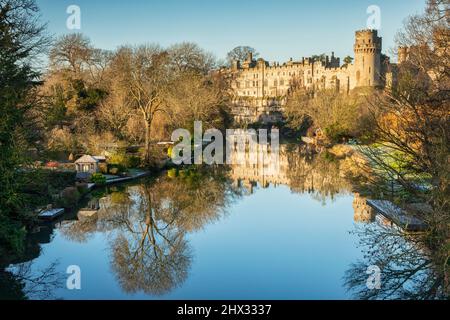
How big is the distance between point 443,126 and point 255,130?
39165 mm

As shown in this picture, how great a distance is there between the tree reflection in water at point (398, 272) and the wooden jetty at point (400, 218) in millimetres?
430

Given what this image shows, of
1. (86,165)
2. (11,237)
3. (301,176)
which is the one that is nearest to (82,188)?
(86,165)

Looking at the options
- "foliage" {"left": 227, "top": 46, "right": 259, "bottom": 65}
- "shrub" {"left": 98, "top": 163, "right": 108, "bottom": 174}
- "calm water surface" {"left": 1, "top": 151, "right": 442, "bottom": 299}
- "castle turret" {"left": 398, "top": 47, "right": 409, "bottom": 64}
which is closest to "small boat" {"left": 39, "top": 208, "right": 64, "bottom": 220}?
"calm water surface" {"left": 1, "top": 151, "right": 442, "bottom": 299}

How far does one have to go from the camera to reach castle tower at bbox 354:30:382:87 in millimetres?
56469

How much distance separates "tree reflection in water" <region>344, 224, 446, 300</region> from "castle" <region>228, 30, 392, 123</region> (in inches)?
1537

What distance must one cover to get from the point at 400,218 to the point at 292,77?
193 ft

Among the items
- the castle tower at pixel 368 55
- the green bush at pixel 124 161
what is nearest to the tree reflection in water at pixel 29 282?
the green bush at pixel 124 161

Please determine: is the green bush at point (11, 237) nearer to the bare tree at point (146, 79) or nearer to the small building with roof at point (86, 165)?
the small building with roof at point (86, 165)

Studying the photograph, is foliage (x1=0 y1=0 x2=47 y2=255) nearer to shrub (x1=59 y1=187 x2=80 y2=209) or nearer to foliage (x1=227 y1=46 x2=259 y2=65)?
shrub (x1=59 y1=187 x2=80 y2=209)

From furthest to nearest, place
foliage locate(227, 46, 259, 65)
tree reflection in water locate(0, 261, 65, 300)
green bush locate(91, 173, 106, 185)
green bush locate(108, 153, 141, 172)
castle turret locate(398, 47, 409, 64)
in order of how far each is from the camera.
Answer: foliage locate(227, 46, 259, 65) < green bush locate(108, 153, 141, 172) < green bush locate(91, 173, 106, 185) < castle turret locate(398, 47, 409, 64) < tree reflection in water locate(0, 261, 65, 300)

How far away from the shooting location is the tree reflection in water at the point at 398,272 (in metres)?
7.77

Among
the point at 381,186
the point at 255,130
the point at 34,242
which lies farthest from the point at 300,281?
the point at 255,130

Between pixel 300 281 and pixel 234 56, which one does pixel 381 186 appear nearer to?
pixel 300 281
